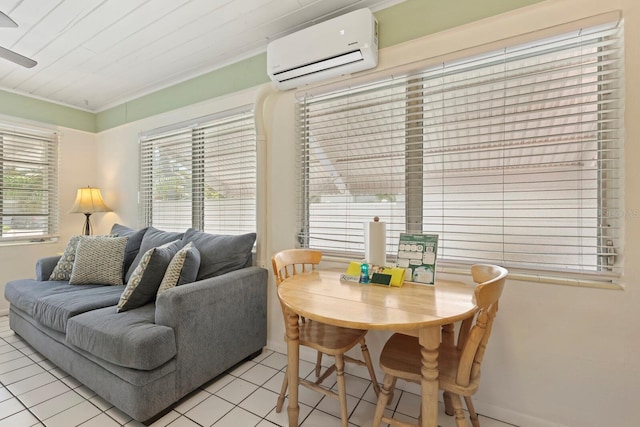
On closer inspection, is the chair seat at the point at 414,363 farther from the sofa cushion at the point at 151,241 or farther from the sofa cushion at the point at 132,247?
the sofa cushion at the point at 132,247

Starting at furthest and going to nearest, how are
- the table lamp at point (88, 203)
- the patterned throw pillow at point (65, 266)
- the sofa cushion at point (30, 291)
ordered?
1. the table lamp at point (88, 203)
2. the patterned throw pillow at point (65, 266)
3. the sofa cushion at point (30, 291)

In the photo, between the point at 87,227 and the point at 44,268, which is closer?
the point at 44,268

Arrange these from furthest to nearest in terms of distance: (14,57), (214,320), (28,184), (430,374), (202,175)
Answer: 1. (28,184)
2. (202,175)
3. (14,57)
4. (214,320)
5. (430,374)

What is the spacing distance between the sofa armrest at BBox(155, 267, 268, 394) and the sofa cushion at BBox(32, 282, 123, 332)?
69 centimetres

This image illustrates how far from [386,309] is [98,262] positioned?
2.52 m

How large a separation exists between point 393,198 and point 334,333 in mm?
918

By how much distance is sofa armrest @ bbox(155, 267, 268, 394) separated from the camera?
1.63m

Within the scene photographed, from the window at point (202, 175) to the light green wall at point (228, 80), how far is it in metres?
0.28

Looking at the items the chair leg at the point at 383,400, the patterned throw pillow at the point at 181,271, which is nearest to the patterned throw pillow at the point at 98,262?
the patterned throw pillow at the point at 181,271

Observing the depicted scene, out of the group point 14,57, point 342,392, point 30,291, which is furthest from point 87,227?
point 342,392

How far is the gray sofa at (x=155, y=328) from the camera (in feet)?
4.92

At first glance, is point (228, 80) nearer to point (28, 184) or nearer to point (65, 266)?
point (65, 266)

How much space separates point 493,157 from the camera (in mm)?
1606

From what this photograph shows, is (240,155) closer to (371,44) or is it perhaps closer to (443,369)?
(371,44)
